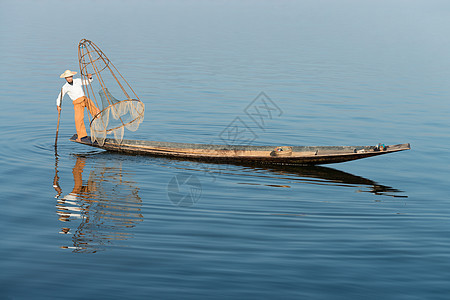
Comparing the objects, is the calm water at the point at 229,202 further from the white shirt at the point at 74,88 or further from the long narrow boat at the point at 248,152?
the white shirt at the point at 74,88

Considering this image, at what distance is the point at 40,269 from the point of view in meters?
6.13

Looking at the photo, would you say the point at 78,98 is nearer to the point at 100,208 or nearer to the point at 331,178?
the point at 100,208

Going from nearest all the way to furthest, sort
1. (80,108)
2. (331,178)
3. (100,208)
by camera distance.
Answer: (100,208)
(331,178)
(80,108)

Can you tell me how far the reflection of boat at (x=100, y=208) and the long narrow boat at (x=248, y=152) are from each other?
0.95 m

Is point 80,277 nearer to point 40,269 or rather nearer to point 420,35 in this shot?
point 40,269

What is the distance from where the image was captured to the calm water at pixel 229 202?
6.00 meters

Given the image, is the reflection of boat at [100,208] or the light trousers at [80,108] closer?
the reflection of boat at [100,208]

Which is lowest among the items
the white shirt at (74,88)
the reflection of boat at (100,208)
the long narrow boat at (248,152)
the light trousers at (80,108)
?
the reflection of boat at (100,208)

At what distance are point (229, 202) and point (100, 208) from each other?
2.03m

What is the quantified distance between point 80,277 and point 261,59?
2391cm

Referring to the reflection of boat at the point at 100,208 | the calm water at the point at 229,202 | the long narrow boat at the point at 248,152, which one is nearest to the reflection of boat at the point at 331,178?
the calm water at the point at 229,202

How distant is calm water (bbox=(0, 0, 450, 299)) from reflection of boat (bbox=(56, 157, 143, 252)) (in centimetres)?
3

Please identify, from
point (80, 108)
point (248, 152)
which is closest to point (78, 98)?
point (80, 108)

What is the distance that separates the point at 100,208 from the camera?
331 inches
